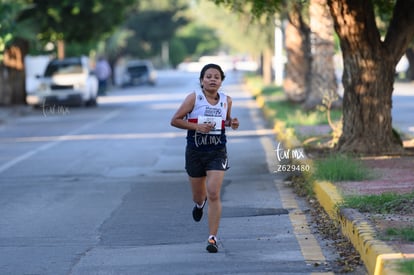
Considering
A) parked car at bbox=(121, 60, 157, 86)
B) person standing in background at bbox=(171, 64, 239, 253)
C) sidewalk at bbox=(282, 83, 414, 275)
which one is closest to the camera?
sidewalk at bbox=(282, 83, 414, 275)

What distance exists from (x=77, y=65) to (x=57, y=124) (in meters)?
8.75

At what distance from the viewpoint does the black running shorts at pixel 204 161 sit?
870 centimetres

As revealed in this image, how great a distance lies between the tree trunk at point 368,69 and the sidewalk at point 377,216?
1.82ft

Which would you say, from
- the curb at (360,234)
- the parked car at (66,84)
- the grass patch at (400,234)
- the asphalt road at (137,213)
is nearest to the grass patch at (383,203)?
the curb at (360,234)

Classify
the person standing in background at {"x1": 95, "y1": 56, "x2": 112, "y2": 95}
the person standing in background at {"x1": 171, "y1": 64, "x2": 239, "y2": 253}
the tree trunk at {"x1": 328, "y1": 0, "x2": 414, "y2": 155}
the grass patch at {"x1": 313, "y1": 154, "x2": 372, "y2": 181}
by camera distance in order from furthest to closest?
the person standing in background at {"x1": 95, "y1": 56, "x2": 112, "y2": 95} < the tree trunk at {"x1": 328, "y1": 0, "x2": 414, "y2": 155} < the grass patch at {"x1": 313, "y1": 154, "x2": 372, "y2": 181} < the person standing in background at {"x1": 171, "y1": 64, "x2": 239, "y2": 253}

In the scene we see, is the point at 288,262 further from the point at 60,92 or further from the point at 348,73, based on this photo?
the point at 60,92

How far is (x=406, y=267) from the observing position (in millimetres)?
6422

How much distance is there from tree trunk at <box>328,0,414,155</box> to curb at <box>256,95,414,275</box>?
3.04 metres

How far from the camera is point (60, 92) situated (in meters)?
35.6

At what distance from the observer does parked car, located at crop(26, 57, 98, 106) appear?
116 ft

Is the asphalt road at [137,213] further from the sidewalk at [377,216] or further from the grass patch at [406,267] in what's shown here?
the grass patch at [406,267]

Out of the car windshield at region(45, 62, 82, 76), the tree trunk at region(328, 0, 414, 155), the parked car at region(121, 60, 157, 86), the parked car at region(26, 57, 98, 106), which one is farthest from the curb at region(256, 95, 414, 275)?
the parked car at region(121, 60, 157, 86)

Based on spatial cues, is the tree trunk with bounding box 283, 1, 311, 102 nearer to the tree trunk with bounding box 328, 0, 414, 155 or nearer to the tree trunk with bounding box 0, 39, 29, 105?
the tree trunk with bounding box 0, 39, 29, 105

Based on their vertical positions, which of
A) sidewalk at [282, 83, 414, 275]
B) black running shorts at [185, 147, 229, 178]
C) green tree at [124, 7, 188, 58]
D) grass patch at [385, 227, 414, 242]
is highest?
green tree at [124, 7, 188, 58]
